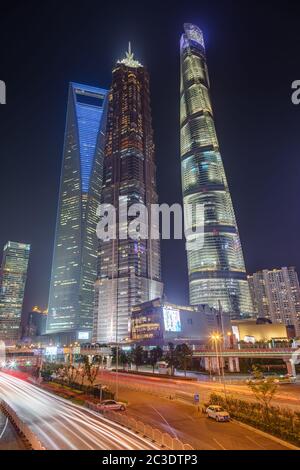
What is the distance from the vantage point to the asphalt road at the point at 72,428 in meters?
24.1

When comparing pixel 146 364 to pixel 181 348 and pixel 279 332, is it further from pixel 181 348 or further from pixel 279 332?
pixel 279 332

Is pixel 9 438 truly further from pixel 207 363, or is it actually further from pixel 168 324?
pixel 168 324

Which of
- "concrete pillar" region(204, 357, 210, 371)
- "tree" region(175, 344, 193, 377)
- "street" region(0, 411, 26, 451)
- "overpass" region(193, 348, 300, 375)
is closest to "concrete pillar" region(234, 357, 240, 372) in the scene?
"overpass" region(193, 348, 300, 375)

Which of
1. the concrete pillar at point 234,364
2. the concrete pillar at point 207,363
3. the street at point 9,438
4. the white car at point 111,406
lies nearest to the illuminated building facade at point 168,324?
the concrete pillar at point 207,363

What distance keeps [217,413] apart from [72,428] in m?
15.0

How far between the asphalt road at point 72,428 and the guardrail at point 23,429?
1332 mm

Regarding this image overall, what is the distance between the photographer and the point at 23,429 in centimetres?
2708

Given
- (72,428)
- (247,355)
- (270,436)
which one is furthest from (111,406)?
(247,355)

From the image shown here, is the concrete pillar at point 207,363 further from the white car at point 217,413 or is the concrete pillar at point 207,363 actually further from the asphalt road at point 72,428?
the white car at point 217,413

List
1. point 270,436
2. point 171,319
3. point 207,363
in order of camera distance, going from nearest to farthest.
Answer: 1. point 270,436
2. point 207,363
3. point 171,319

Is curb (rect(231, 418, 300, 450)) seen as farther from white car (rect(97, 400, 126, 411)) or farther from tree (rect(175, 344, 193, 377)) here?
tree (rect(175, 344, 193, 377))

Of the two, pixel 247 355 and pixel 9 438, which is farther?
pixel 247 355

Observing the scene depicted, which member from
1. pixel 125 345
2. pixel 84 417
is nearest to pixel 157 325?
pixel 125 345

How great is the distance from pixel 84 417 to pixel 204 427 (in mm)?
14041
